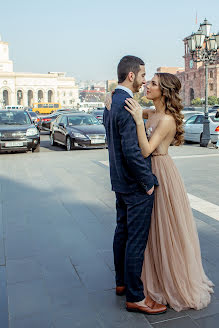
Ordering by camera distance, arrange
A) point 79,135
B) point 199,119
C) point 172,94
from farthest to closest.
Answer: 1. point 199,119
2. point 79,135
3. point 172,94

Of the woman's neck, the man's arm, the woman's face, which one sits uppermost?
the woman's face

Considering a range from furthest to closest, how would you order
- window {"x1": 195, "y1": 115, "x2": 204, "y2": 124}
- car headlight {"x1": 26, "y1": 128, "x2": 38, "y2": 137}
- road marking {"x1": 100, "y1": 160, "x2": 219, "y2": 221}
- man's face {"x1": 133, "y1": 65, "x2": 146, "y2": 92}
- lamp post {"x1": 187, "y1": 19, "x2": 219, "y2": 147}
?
1. window {"x1": 195, "y1": 115, "x2": 204, "y2": 124}
2. lamp post {"x1": 187, "y1": 19, "x2": 219, "y2": 147}
3. car headlight {"x1": 26, "y1": 128, "x2": 38, "y2": 137}
4. road marking {"x1": 100, "y1": 160, "x2": 219, "y2": 221}
5. man's face {"x1": 133, "y1": 65, "x2": 146, "y2": 92}

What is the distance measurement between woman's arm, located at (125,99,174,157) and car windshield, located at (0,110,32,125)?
11.0 metres

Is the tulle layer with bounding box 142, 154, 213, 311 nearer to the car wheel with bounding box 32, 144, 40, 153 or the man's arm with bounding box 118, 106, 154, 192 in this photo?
the man's arm with bounding box 118, 106, 154, 192

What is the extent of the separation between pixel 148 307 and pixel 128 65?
1591 mm

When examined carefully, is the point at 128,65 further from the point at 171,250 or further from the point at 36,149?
the point at 36,149

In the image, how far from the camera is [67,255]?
3852 millimetres

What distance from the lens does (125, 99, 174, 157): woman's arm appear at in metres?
2.50

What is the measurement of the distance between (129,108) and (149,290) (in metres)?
1.27

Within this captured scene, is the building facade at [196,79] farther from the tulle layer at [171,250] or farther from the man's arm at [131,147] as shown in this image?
the man's arm at [131,147]

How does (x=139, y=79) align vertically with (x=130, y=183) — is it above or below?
above

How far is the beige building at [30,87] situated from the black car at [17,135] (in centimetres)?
9295

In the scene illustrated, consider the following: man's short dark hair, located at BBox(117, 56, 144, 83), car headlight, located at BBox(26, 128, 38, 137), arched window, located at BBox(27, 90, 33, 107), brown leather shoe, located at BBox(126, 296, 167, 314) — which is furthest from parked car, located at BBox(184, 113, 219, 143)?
arched window, located at BBox(27, 90, 33, 107)

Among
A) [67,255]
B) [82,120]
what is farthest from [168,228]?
[82,120]
